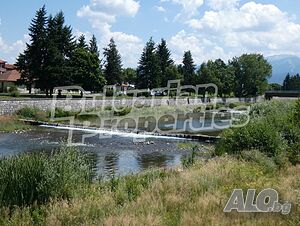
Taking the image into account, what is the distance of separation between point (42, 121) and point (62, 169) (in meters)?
29.8

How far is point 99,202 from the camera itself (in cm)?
935

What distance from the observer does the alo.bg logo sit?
8.64 metres

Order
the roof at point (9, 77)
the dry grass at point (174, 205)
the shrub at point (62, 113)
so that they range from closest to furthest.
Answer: the dry grass at point (174, 205), the shrub at point (62, 113), the roof at point (9, 77)

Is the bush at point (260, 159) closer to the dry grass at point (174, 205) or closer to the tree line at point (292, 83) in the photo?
the dry grass at point (174, 205)

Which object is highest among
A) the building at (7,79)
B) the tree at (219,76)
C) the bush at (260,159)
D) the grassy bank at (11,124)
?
the tree at (219,76)

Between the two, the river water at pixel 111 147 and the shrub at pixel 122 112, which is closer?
the river water at pixel 111 147

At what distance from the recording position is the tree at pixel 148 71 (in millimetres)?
73875

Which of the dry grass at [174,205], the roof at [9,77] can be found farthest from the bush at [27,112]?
the roof at [9,77]

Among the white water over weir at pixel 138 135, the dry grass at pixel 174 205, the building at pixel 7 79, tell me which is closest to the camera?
the dry grass at pixel 174 205

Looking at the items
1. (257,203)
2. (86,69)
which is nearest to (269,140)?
(257,203)

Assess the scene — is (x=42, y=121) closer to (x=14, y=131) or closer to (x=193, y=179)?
(x=14, y=131)

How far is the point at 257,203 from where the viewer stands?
9.13 meters

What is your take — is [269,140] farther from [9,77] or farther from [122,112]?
[9,77]

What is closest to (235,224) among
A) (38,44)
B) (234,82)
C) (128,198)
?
(128,198)
